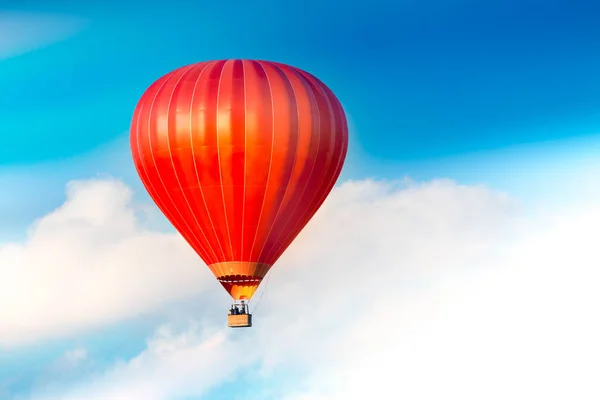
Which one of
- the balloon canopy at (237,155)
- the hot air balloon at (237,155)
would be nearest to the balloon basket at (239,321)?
the hot air balloon at (237,155)

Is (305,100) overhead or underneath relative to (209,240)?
overhead

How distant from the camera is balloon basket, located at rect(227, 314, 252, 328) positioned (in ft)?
176

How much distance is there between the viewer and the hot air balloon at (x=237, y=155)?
52.4 meters

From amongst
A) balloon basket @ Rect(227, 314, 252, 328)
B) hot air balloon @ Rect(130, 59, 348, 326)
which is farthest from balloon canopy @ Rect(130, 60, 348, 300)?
balloon basket @ Rect(227, 314, 252, 328)

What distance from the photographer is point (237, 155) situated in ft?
172

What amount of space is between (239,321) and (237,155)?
5.89 meters

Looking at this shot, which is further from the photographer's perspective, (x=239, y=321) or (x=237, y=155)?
(x=239, y=321)

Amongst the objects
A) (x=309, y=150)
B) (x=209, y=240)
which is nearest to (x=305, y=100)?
(x=309, y=150)

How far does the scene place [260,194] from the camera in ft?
173

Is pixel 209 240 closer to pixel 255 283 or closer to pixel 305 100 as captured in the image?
pixel 255 283

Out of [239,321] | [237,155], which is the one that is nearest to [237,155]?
[237,155]

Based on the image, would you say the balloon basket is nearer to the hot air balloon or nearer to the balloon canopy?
the hot air balloon

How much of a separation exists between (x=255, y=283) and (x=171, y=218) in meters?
3.78

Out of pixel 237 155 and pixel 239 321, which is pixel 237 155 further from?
pixel 239 321
